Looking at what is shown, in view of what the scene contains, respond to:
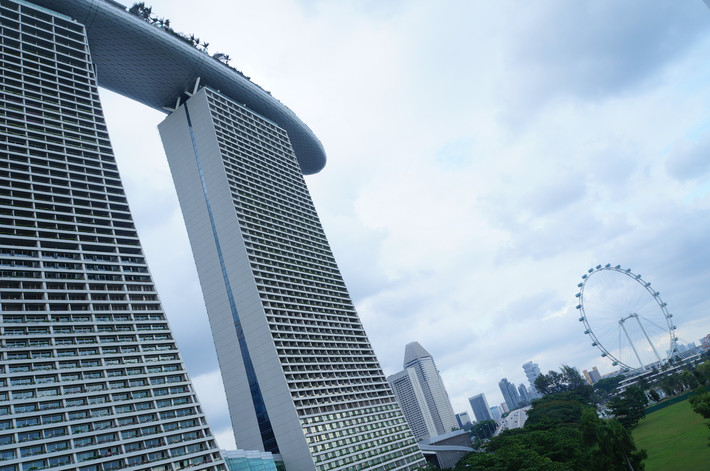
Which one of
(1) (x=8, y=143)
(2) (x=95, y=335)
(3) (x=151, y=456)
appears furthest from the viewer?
(1) (x=8, y=143)

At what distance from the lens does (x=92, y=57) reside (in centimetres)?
10512

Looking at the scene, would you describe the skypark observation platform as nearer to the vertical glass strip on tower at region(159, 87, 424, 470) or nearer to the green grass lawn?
the vertical glass strip on tower at region(159, 87, 424, 470)

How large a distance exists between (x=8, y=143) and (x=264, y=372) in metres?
58.0

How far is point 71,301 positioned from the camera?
6750 centimetres

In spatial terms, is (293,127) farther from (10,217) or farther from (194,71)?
(10,217)

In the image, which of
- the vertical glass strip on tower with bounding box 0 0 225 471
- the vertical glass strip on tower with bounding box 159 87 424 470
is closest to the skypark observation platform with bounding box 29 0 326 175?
the vertical glass strip on tower with bounding box 159 87 424 470

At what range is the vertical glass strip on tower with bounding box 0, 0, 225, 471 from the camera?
58.2 meters

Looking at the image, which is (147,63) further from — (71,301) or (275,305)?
(71,301)

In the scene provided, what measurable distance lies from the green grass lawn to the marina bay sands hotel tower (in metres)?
48.3

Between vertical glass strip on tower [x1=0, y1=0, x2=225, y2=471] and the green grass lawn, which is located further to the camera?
the green grass lawn

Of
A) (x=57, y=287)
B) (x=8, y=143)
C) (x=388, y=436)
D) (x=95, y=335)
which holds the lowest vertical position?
(x=388, y=436)

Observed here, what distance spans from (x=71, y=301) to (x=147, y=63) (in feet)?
220

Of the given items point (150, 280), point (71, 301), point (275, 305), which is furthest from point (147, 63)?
point (71, 301)

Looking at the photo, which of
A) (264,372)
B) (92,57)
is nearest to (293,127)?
(92,57)
